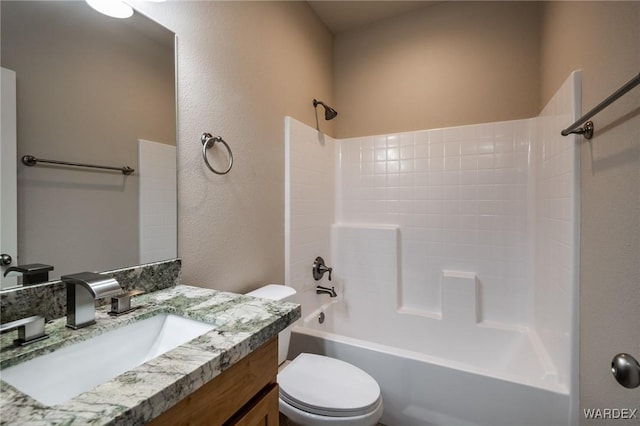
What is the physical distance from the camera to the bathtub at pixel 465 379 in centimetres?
127

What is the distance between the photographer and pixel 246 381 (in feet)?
2.32

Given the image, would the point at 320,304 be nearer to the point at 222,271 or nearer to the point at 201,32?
the point at 222,271

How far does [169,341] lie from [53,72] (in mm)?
851

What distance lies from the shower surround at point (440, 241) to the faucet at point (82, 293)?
1.22 m

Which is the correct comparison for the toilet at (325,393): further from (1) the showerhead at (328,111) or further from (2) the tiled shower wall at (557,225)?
(1) the showerhead at (328,111)

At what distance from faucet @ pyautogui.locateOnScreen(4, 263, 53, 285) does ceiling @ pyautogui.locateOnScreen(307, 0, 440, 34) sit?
7.64ft

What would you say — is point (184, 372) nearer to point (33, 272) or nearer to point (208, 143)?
point (33, 272)

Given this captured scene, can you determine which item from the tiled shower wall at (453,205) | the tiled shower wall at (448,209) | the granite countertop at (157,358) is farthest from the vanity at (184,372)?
the tiled shower wall at (453,205)

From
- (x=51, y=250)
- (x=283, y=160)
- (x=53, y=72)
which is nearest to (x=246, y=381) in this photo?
(x=51, y=250)

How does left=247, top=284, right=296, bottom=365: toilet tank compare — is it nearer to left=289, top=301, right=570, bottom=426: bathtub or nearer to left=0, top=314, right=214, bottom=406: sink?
left=289, top=301, right=570, bottom=426: bathtub

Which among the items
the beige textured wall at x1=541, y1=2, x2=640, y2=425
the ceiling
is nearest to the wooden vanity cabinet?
the beige textured wall at x1=541, y1=2, x2=640, y2=425

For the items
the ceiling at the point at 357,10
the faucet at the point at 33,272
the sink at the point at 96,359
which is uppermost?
the ceiling at the point at 357,10

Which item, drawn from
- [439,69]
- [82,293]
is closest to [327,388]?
[82,293]

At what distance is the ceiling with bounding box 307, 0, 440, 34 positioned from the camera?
2.17 m
